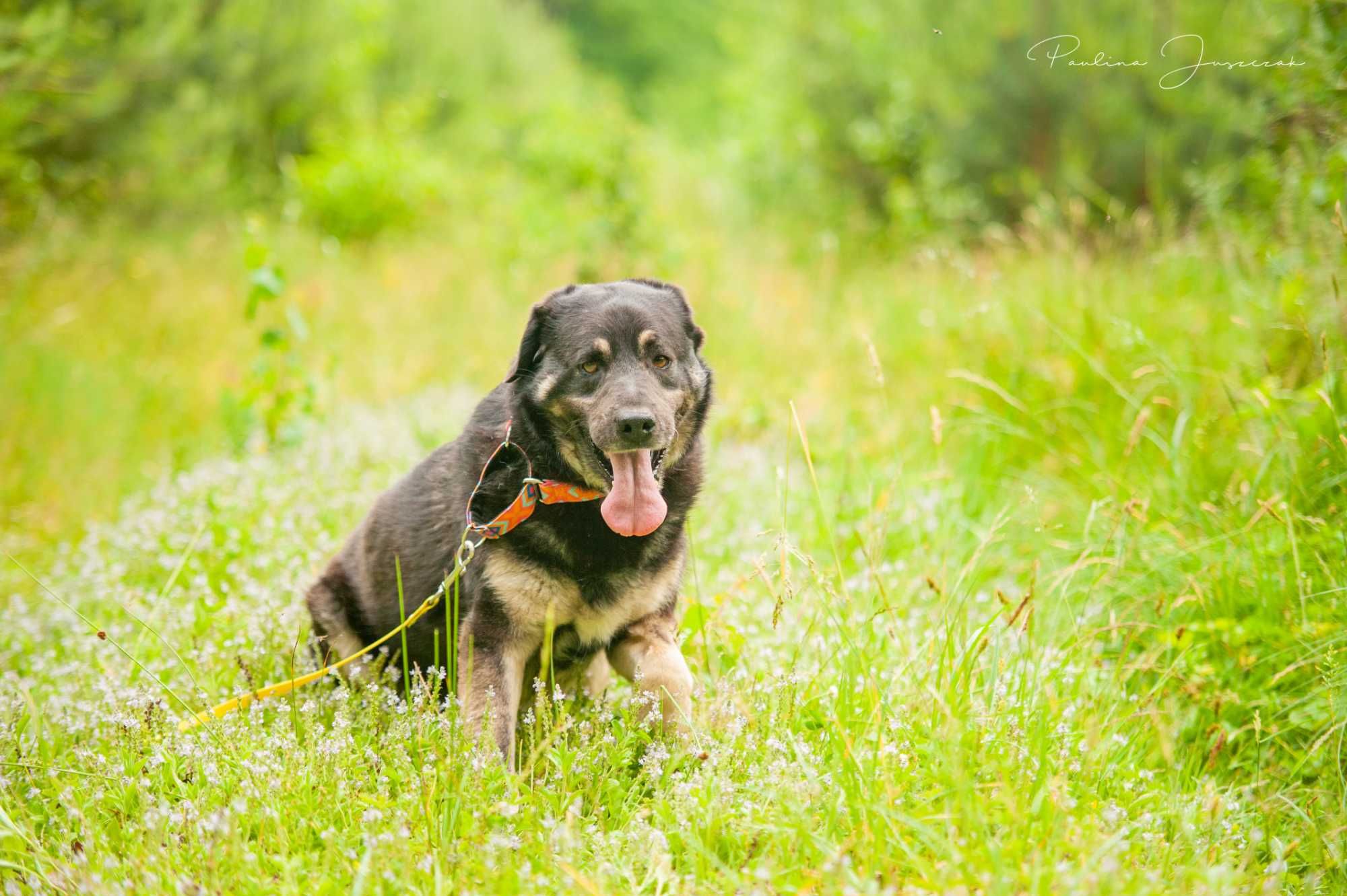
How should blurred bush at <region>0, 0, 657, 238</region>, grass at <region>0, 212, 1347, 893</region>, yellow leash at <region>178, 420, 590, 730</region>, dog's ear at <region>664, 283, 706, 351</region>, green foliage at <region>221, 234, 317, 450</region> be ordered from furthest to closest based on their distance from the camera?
blurred bush at <region>0, 0, 657, 238</region>
green foliage at <region>221, 234, 317, 450</region>
dog's ear at <region>664, 283, 706, 351</region>
yellow leash at <region>178, 420, 590, 730</region>
grass at <region>0, 212, 1347, 893</region>

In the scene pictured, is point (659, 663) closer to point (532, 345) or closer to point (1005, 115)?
point (532, 345)

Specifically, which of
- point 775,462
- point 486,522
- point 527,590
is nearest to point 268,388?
point 775,462

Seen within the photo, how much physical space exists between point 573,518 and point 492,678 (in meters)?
0.60

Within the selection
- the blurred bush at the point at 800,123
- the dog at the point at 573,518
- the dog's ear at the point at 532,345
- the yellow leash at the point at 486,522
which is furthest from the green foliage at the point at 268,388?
the yellow leash at the point at 486,522

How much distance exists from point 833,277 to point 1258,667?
6.20 m

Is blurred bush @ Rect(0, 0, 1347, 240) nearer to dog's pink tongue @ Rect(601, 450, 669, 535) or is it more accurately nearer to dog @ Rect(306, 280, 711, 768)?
dog @ Rect(306, 280, 711, 768)

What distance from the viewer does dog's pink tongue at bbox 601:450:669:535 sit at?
10.8 ft

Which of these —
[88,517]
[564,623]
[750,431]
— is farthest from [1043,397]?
[88,517]

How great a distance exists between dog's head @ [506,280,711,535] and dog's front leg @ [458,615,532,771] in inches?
22.1

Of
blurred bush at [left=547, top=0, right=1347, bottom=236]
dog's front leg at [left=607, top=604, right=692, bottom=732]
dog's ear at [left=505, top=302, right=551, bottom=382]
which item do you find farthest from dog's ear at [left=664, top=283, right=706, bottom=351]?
blurred bush at [left=547, top=0, right=1347, bottom=236]

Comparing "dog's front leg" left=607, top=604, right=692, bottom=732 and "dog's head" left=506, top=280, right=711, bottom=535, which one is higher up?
"dog's head" left=506, top=280, right=711, bottom=535

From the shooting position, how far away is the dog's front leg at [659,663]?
10.7 feet

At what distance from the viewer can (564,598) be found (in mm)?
3305

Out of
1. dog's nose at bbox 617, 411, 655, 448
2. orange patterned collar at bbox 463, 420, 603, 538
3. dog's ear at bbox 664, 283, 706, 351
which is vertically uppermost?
dog's ear at bbox 664, 283, 706, 351
